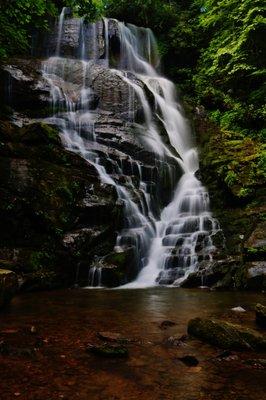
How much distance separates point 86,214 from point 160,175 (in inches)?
182

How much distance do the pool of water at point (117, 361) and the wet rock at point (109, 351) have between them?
0.07 meters

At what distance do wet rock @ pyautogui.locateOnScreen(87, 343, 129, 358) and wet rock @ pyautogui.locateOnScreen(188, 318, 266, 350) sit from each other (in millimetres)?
986

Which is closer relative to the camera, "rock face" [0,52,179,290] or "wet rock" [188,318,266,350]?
"wet rock" [188,318,266,350]

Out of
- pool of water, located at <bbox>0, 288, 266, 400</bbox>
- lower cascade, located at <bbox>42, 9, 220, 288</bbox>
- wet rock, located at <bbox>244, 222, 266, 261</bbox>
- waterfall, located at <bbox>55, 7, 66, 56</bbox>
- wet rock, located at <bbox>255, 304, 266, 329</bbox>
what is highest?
waterfall, located at <bbox>55, 7, 66, 56</bbox>

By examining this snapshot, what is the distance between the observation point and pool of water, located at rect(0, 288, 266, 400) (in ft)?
10.4

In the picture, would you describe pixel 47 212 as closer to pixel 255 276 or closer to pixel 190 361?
pixel 255 276

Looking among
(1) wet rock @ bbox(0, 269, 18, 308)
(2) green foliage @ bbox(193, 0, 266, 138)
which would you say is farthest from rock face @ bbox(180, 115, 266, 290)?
(1) wet rock @ bbox(0, 269, 18, 308)

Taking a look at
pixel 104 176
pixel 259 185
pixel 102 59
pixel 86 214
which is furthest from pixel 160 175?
pixel 102 59

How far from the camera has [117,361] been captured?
3.84 meters

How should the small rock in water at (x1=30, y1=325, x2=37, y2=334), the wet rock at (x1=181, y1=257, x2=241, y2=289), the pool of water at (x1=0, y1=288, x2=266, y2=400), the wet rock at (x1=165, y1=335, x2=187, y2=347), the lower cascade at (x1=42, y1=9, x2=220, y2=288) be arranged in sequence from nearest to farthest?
1. the pool of water at (x1=0, y1=288, x2=266, y2=400)
2. the wet rock at (x1=165, y1=335, x2=187, y2=347)
3. the small rock in water at (x1=30, y1=325, x2=37, y2=334)
4. the wet rock at (x1=181, y1=257, x2=241, y2=289)
5. the lower cascade at (x1=42, y1=9, x2=220, y2=288)

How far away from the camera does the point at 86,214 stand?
1059cm

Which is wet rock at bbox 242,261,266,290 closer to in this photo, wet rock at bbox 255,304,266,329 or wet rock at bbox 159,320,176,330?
wet rock at bbox 255,304,266,329

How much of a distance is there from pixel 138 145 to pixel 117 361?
466 inches

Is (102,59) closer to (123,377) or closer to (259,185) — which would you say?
(259,185)
